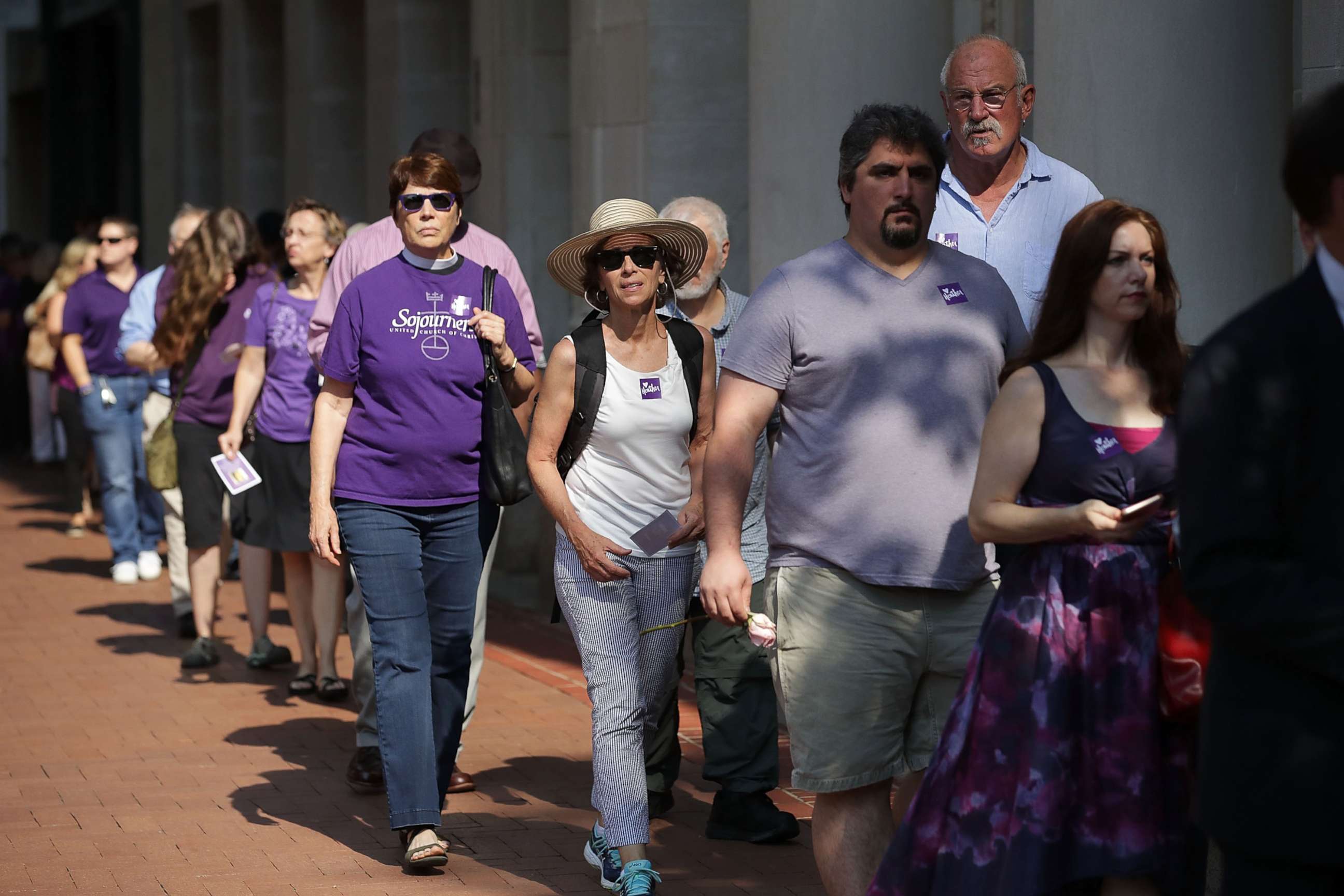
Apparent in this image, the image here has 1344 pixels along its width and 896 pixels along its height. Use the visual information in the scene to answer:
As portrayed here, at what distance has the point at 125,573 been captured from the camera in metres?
12.4

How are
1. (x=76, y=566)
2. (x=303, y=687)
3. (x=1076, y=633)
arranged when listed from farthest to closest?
(x=76, y=566) → (x=303, y=687) → (x=1076, y=633)


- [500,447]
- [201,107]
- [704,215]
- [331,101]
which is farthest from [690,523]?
[201,107]

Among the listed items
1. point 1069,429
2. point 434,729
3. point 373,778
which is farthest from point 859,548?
point 373,778

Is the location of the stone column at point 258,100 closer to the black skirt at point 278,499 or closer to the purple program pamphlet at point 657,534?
the black skirt at point 278,499

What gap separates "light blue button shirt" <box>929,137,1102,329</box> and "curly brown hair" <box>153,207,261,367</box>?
4.79m

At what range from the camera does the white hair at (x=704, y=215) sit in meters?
6.77

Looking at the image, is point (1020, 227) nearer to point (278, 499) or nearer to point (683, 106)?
point (278, 499)

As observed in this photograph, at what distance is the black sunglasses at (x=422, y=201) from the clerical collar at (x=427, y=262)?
0.14m

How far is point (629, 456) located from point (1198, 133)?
2.01 metres

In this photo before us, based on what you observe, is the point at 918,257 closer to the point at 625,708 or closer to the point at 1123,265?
the point at 1123,265

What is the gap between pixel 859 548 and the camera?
4.50 meters

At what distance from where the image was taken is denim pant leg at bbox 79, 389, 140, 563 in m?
12.4

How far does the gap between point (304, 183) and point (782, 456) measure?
12219 millimetres

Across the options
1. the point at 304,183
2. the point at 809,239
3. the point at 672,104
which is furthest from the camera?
the point at 304,183
